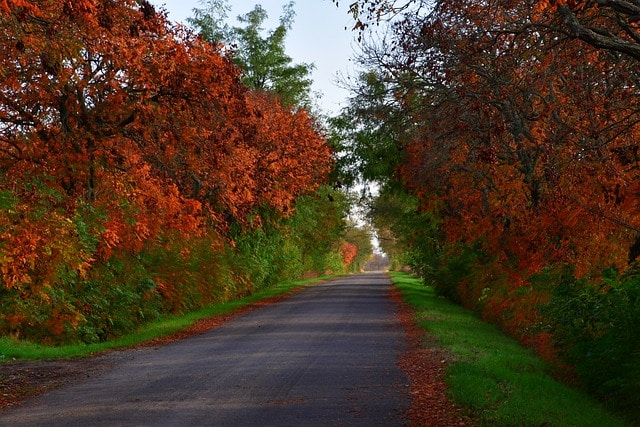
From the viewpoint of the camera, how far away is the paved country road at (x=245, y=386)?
967 centimetres

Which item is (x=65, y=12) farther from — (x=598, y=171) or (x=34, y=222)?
(x=598, y=171)

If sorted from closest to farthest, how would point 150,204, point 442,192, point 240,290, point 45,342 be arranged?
point 45,342 → point 150,204 → point 442,192 → point 240,290

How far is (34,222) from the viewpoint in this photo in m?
15.0

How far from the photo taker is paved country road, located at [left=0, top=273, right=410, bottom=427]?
9.67m

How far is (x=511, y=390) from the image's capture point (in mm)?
10961

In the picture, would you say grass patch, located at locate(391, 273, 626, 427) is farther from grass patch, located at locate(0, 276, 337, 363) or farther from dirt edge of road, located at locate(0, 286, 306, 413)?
grass patch, located at locate(0, 276, 337, 363)

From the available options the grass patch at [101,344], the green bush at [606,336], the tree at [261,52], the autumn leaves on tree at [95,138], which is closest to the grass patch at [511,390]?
the green bush at [606,336]

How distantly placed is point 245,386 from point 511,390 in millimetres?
3944

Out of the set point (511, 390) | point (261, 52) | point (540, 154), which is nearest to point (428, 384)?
point (511, 390)

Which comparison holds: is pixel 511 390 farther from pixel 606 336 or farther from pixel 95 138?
pixel 95 138

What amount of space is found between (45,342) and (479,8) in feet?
41.2

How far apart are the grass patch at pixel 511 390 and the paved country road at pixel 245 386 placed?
959 mm

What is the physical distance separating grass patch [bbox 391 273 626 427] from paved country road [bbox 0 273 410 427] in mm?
959

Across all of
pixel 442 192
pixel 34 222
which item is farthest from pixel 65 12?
pixel 442 192
